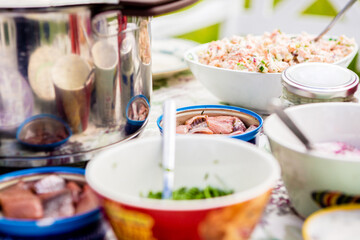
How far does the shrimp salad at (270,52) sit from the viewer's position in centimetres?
96

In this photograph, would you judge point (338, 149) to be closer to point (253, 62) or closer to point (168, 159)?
point (168, 159)

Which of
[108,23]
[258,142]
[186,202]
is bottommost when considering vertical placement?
[258,142]

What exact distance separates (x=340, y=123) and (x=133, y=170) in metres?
0.32

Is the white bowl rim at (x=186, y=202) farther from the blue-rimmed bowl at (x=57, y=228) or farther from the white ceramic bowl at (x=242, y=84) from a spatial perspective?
the white ceramic bowl at (x=242, y=84)

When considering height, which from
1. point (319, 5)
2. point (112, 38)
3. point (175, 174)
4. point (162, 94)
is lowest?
point (319, 5)

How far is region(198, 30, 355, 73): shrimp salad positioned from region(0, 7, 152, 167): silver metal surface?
34cm

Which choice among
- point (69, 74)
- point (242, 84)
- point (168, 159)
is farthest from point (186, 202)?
point (242, 84)

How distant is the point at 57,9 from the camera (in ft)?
1.90

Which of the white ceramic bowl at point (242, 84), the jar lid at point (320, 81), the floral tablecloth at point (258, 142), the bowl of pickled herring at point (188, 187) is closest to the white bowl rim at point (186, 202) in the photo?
the bowl of pickled herring at point (188, 187)

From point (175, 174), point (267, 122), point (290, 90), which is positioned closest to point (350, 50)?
point (290, 90)

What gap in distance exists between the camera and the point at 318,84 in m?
0.75

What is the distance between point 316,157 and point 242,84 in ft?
1.47

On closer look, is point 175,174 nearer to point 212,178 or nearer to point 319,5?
point 212,178

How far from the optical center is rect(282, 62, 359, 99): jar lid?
0.73m
